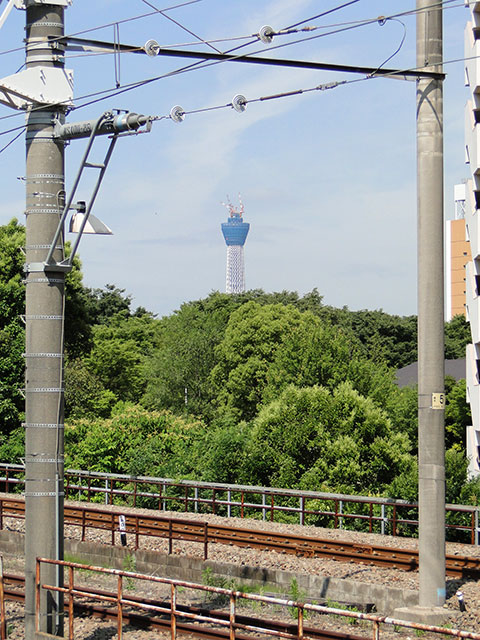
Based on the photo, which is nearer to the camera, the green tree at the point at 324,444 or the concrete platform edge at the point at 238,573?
the concrete platform edge at the point at 238,573

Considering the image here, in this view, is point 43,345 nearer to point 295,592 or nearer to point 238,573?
point 295,592

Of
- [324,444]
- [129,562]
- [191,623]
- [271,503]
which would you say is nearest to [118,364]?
[324,444]

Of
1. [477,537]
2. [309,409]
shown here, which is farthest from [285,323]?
[477,537]

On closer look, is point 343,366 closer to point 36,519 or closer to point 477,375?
point 477,375

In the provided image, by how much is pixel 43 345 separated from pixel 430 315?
18.9 ft

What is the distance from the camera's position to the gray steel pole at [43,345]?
38.4ft

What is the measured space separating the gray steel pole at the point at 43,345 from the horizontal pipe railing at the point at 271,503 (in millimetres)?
9479

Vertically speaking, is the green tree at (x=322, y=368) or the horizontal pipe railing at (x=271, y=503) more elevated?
the green tree at (x=322, y=368)

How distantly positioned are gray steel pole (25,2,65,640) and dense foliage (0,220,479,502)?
12980 millimetres

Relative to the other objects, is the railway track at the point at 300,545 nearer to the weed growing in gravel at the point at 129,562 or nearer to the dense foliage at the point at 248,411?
the weed growing in gravel at the point at 129,562

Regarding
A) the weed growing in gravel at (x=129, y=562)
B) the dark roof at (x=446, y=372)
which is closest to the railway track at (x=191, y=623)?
the weed growing in gravel at (x=129, y=562)

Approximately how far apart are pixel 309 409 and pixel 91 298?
69910 millimetres

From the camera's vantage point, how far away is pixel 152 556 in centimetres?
1888

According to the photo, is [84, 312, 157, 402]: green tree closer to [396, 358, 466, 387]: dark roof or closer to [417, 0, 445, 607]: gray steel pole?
[396, 358, 466, 387]: dark roof
